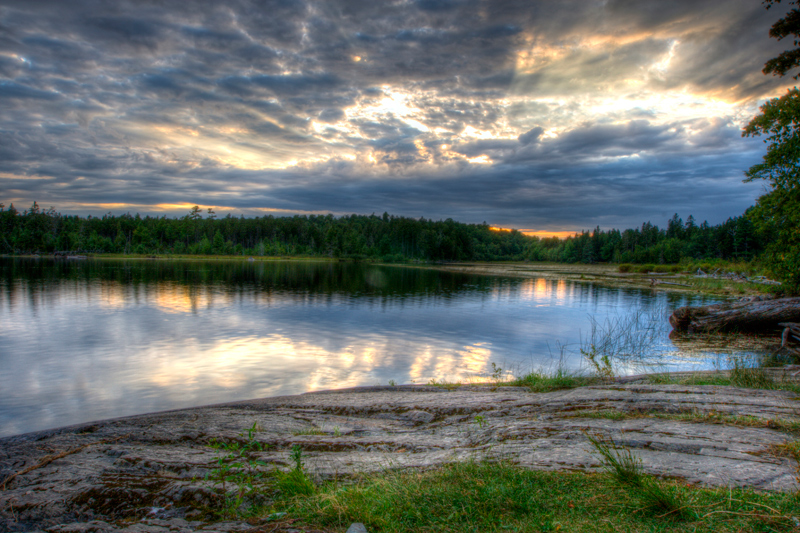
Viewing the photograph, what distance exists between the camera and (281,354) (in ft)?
57.3

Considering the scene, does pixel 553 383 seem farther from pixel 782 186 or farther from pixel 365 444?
pixel 782 186

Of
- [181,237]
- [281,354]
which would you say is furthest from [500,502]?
[181,237]

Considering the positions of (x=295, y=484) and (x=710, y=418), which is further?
(x=710, y=418)

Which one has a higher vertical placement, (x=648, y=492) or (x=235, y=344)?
(x=648, y=492)

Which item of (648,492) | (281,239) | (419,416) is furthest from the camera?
(281,239)

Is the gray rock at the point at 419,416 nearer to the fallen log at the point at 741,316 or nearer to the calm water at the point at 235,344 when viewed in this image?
the calm water at the point at 235,344

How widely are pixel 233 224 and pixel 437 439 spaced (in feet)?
620

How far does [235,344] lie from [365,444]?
1472cm

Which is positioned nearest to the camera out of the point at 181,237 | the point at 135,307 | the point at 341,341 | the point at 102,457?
the point at 102,457

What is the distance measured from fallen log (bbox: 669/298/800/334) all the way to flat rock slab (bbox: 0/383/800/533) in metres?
15.8

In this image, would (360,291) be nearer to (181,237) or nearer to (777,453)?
(777,453)

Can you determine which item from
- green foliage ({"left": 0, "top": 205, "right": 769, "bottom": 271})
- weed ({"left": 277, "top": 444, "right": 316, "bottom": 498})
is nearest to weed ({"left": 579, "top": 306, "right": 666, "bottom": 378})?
weed ({"left": 277, "top": 444, "right": 316, "bottom": 498})

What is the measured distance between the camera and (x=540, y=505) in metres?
3.97

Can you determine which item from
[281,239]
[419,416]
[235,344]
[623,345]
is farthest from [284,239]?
[419,416]
